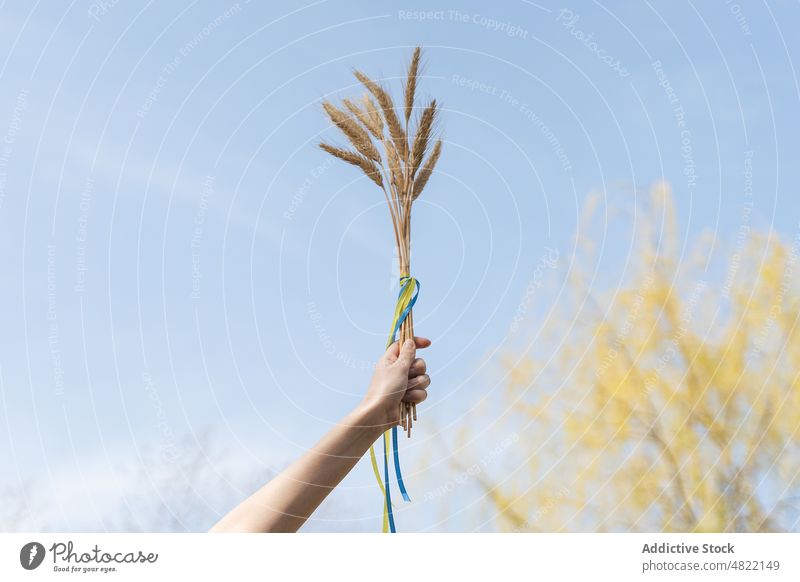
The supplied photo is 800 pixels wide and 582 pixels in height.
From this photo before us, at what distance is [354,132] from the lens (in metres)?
2.80

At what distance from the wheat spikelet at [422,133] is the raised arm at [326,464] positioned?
0.71m

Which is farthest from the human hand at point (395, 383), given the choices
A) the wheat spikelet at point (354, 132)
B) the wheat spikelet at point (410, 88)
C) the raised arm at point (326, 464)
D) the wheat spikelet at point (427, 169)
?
the wheat spikelet at point (410, 88)

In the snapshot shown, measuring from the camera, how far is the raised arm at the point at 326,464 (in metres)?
2.03

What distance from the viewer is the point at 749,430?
500 centimetres

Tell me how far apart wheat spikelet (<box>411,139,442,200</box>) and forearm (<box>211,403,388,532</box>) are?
3.41 ft

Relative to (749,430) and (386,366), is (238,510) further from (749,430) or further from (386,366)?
(749,430)

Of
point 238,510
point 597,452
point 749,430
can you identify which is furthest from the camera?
point 597,452

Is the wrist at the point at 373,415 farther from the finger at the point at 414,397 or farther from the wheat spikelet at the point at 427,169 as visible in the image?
the wheat spikelet at the point at 427,169

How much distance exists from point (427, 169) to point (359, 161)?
0.86 ft

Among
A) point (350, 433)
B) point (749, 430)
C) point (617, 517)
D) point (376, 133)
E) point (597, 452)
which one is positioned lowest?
point (617, 517)

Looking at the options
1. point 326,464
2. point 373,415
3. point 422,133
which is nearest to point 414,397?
point 373,415

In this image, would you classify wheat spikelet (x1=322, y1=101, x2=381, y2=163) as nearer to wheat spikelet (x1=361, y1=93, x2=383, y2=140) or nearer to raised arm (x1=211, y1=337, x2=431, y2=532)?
wheat spikelet (x1=361, y1=93, x2=383, y2=140)
